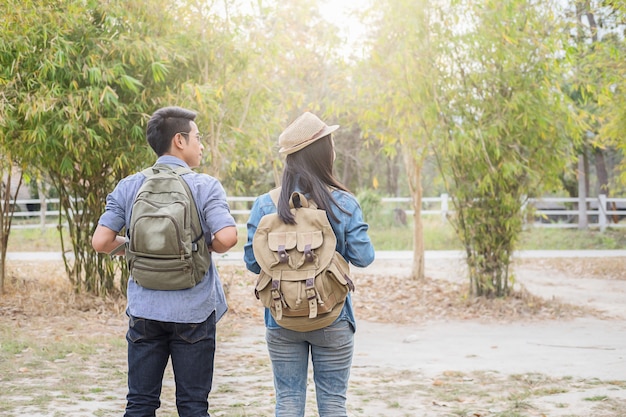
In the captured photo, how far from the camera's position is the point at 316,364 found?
10.7 ft

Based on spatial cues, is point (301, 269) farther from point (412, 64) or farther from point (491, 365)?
point (412, 64)

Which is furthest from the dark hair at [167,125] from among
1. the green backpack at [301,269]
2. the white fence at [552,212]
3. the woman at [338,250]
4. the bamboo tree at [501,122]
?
the white fence at [552,212]

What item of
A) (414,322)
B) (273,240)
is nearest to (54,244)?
(414,322)

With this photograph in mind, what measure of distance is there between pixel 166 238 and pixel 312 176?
23.4 inches

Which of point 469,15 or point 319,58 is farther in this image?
point 319,58

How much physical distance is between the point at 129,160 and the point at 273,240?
6.46 meters

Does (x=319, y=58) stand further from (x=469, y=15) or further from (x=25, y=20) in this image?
(x=25, y=20)

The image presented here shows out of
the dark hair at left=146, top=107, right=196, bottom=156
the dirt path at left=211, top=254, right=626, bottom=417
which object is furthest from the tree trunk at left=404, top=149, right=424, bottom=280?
the dark hair at left=146, top=107, right=196, bottom=156

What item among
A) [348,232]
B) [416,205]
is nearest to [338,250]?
[348,232]

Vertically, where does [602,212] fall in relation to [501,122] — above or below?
below

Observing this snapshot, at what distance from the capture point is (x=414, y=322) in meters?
9.88

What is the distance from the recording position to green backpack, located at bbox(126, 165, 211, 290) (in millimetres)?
3148

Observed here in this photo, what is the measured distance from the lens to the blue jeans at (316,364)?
3.21 meters

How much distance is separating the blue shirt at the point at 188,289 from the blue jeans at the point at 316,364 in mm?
292
